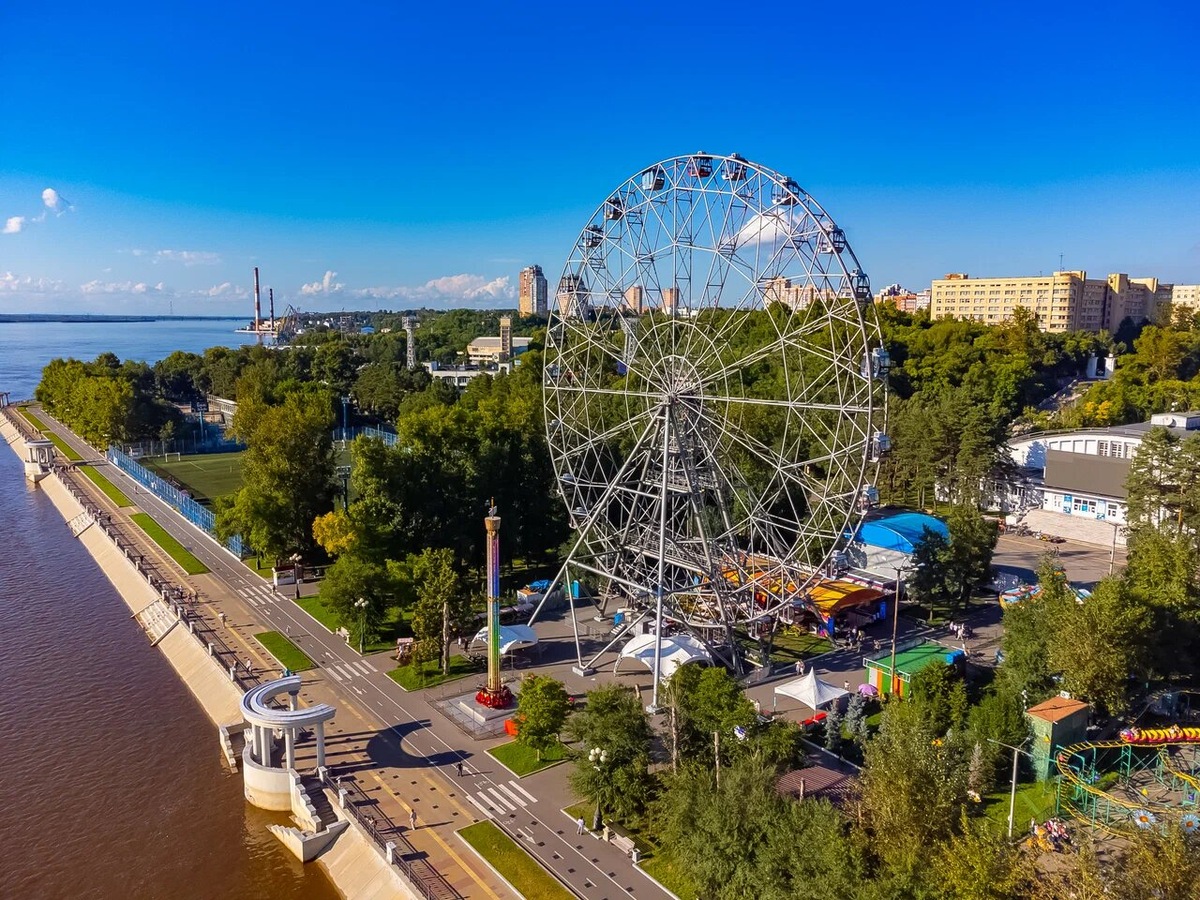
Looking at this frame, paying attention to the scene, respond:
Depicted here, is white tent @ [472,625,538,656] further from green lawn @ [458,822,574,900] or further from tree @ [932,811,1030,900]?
tree @ [932,811,1030,900]

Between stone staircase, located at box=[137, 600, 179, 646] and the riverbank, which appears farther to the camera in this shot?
stone staircase, located at box=[137, 600, 179, 646]

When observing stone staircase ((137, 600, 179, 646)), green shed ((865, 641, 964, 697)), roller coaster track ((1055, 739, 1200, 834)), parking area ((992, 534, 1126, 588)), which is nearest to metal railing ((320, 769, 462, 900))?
roller coaster track ((1055, 739, 1200, 834))

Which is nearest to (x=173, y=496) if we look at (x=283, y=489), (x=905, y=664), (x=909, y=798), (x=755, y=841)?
(x=283, y=489)

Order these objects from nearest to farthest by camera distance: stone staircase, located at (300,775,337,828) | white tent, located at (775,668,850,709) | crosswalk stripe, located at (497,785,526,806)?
stone staircase, located at (300,775,337,828) < crosswalk stripe, located at (497,785,526,806) < white tent, located at (775,668,850,709)

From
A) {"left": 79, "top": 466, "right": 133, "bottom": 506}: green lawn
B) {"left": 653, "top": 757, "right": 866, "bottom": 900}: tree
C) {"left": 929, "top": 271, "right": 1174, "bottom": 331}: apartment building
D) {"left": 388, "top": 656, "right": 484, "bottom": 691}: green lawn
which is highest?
{"left": 929, "top": 271, "right": 1174, "bottom": 331}: apartment building

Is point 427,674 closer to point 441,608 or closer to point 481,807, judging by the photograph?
point 441,608

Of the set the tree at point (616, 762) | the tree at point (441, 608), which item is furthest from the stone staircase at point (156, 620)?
the tree at point (616, 762)

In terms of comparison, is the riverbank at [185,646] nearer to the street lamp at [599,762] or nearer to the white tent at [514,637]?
the street lamp at [599,762]
